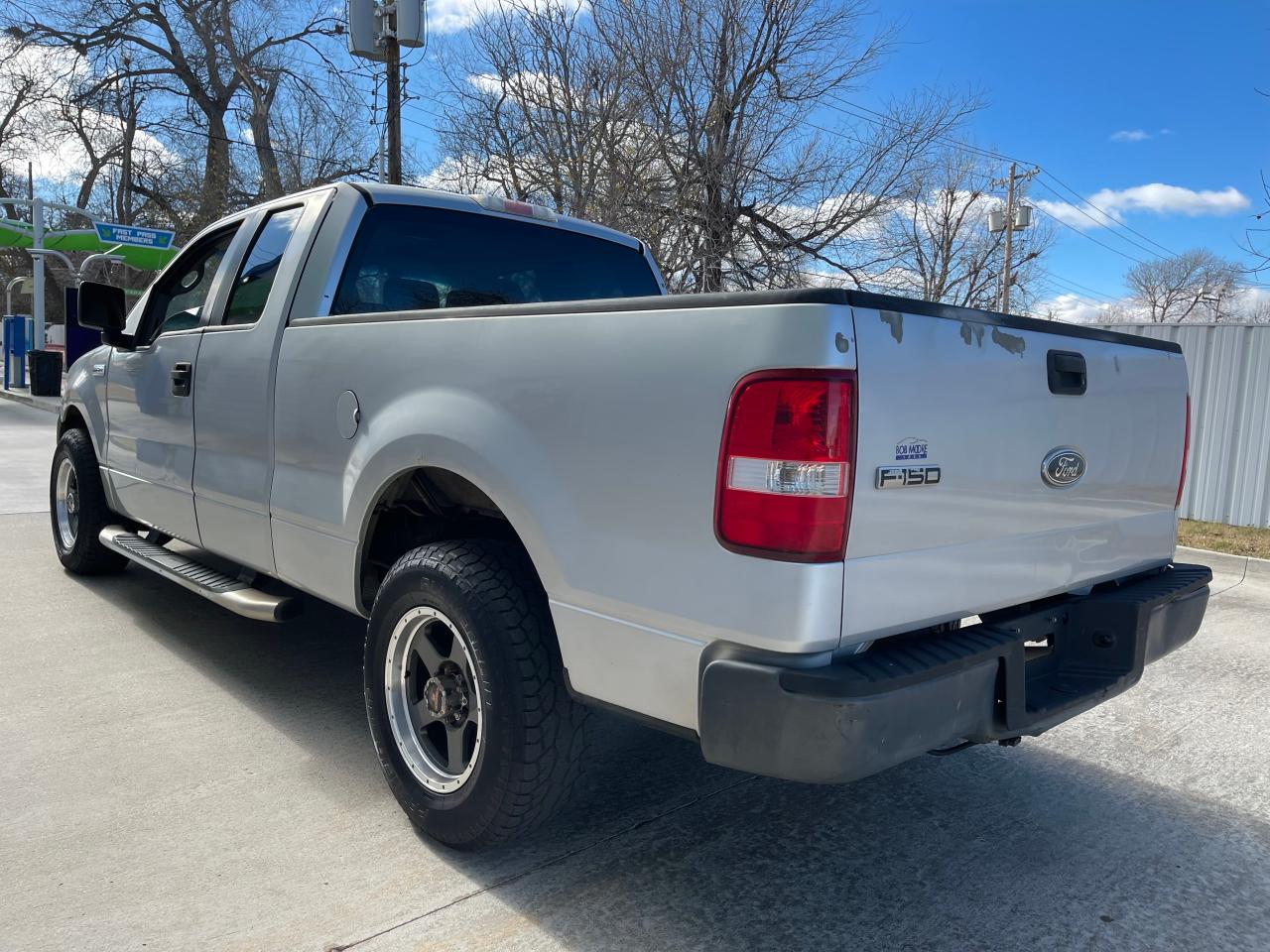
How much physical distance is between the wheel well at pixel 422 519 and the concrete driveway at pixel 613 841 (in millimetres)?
733

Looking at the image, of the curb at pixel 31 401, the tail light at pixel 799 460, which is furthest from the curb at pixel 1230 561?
the curb at pixel 31 401

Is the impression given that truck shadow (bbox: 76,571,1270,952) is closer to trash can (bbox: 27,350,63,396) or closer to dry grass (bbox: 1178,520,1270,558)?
dry grass (bbox: 1178,520,1270,558)

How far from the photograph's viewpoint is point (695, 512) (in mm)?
2055

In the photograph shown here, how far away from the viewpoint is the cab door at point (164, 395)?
4.10m

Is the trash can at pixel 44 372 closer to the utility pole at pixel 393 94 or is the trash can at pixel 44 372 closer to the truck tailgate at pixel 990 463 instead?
the utility pole at pixel 393 94

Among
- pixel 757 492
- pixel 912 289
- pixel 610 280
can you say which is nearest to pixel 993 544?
pixel 757 492

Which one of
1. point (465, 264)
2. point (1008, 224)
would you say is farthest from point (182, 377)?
point (1008, 224)

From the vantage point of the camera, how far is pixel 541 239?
409cm

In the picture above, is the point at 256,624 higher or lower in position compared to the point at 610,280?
lower

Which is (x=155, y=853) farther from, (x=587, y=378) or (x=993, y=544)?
(x=993, y=544)

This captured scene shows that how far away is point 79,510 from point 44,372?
17274mm

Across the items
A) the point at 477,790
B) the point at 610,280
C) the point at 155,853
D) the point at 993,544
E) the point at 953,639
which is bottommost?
the point at 155,853

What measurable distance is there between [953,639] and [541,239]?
8.43 ft

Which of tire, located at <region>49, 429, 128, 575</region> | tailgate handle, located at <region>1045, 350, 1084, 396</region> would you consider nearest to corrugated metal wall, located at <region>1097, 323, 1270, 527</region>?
tailgate handle, located at <region>1045, 350, 1084, 396</region>
